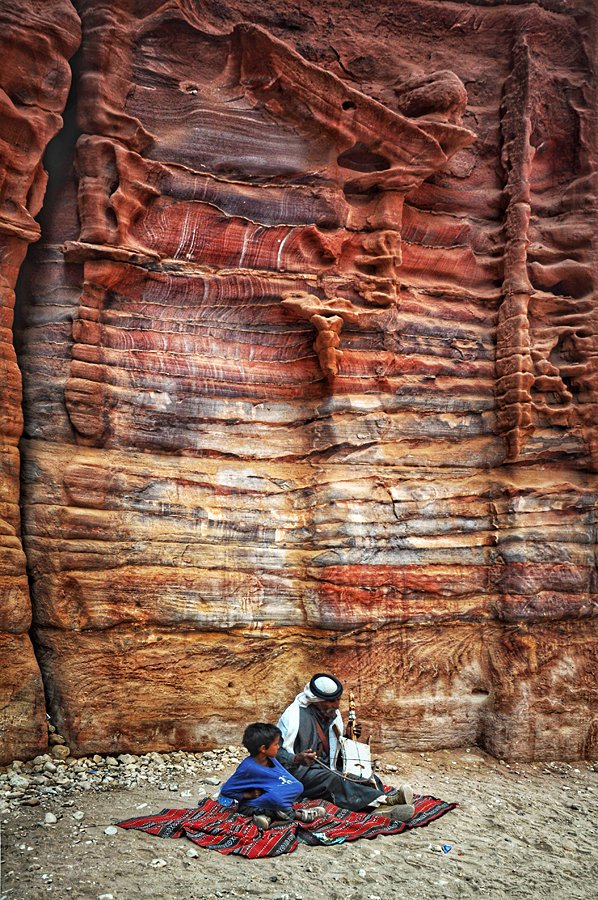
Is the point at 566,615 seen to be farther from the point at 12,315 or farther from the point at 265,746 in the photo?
the point at 12,315

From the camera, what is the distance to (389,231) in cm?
726

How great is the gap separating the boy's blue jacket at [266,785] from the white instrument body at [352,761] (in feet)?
1.98

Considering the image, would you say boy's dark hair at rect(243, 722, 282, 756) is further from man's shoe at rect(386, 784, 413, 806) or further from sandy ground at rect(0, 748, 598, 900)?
man's shoe at rect(386, 784, 413, 806)

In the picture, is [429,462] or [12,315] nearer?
[12,315]

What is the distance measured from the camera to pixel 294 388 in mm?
7109

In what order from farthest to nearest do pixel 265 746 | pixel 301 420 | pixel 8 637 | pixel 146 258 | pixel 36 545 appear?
pixel 301 420 < pixel 146 258 < pixel 36 545 < pixel 8 637 < pixel 265 746

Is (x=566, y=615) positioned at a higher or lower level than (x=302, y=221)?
lower

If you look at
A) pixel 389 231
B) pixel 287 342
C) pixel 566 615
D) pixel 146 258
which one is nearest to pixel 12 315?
pixel 146 258

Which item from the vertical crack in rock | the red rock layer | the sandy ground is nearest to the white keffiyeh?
the sandy ground

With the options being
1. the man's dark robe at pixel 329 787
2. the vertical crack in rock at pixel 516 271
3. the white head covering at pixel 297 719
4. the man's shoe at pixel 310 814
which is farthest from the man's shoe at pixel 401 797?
the vertical crack in rock at pixel 516 271

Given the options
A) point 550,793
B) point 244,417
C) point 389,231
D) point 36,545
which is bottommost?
point 550,793

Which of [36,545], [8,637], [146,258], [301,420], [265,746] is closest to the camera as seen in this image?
[265,746]

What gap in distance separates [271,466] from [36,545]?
234 cm

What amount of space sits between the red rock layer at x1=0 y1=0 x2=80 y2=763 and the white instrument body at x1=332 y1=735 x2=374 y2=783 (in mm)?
2442
